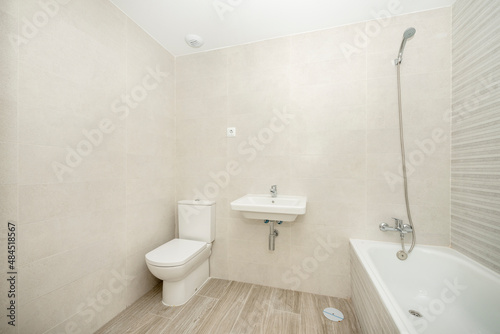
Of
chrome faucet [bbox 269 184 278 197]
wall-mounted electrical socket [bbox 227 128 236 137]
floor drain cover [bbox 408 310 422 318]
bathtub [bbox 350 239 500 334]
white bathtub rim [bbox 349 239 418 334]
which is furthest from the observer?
wall-mounted electrical socket [bbox 227 128 236 137]

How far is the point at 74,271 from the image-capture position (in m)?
1.21

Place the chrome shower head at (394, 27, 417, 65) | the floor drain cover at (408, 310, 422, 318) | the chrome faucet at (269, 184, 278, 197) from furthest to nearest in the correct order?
the chrome faucet at (269, 184, 278, 197), the chrome shower head at (394, 27, 417, 65), the floor drain cover at (408, 310, 422, 318)

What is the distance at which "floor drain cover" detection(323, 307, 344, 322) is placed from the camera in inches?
56.1

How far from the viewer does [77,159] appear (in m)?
1.21

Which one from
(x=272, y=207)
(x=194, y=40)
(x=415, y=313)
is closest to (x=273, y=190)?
(x=272, y=207)

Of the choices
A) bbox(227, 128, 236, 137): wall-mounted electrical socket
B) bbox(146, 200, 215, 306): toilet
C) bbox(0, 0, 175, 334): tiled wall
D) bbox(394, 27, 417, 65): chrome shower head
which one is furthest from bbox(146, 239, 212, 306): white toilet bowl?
bbox(394, 27, 417, 65): chrome shower head

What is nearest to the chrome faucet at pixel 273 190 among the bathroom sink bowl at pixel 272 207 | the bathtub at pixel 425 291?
the bathroom sink bowl at pixel 272 207

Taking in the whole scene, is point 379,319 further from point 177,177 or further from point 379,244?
point 177,177

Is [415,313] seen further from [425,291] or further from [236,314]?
[236,314]

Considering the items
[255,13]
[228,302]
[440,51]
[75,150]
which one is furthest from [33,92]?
[440,51]

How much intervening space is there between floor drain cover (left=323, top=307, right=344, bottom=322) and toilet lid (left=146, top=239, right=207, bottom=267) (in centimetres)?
112

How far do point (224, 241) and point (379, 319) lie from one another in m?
1.35

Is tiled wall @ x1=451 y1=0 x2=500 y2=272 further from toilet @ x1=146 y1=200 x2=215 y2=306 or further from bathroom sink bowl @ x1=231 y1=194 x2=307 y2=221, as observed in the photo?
toilet @ x1=146 y1=200 x2=215 y2=306

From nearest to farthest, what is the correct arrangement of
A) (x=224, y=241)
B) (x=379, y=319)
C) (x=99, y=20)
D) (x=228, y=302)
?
(x=379, y=319), (x=99, y=20), (x=228, y=302), (x=224, y=241)
